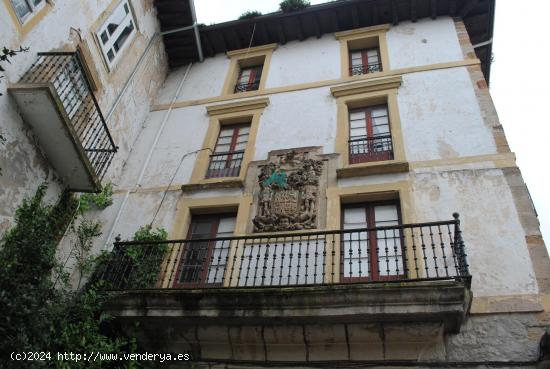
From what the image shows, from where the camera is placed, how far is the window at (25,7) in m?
8.54

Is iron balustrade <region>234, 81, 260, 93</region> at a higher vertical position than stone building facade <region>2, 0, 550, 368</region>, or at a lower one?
higher

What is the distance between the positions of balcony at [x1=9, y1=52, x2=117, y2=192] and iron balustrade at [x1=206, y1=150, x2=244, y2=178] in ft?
7.21

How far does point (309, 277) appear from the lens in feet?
26.7

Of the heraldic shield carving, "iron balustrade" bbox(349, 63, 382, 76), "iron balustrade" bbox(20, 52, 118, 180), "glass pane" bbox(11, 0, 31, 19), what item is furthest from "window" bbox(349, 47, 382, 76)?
"glass pane" bbox(11, 0, 31, 19)

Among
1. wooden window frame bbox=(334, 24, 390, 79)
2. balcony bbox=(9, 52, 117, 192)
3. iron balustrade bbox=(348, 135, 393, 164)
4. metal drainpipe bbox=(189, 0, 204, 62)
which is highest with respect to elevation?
metal drainpipe bbox=(189, 0, 204, 62)

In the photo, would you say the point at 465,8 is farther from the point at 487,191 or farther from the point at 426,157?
the point at 487,191

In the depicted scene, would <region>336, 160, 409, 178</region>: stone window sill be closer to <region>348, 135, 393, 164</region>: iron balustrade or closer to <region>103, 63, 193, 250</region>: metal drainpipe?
<region>348, 135, 393, 164</region>: iron balustrade

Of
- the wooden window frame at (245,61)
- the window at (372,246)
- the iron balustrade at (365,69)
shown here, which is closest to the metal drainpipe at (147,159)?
the wooden window frame at (245,61)

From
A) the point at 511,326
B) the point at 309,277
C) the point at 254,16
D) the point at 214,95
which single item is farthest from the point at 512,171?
the point at 254,16

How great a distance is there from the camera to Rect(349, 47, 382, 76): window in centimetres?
1240

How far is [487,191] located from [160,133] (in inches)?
298

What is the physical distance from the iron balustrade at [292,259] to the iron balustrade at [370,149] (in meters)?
1.93

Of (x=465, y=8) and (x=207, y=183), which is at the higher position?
(x=465, y=8)

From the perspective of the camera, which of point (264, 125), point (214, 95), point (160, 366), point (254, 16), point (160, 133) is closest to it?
point (160, 366)
